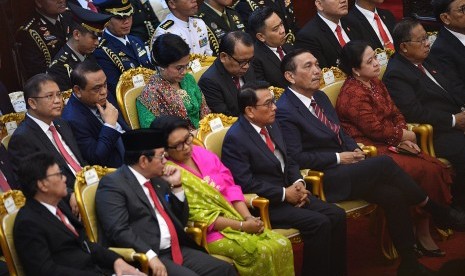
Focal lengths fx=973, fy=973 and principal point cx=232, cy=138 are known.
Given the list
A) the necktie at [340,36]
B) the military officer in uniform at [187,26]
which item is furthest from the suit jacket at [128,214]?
the necktie at [340,36]

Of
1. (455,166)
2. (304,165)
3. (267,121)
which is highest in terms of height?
(267,121)

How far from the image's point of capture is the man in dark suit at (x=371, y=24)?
7.61 m

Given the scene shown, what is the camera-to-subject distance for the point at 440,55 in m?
7.17

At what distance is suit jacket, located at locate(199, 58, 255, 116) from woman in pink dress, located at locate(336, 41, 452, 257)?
71 cm

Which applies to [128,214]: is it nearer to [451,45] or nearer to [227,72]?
[227,72]

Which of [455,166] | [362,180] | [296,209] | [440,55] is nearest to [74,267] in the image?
[296,209]

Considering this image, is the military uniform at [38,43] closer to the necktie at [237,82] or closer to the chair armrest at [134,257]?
the necktie at [237,82]

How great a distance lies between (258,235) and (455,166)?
1929 millimetres

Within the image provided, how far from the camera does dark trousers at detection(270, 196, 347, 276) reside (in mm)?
5570

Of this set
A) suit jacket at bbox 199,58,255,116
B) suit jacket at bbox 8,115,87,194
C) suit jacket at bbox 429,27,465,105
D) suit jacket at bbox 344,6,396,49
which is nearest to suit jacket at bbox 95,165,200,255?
suit jacket at bbox 8,115,87,194

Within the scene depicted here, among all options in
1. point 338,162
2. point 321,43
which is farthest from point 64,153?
point 321,43

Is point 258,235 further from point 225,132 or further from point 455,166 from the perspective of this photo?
point 455,166

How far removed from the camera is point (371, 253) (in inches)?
247

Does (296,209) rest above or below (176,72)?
below
